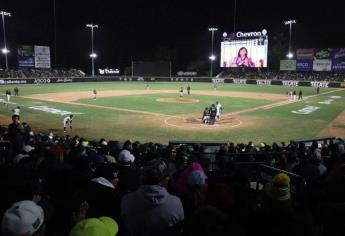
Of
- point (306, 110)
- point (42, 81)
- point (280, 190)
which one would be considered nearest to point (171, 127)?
point (306, 110)

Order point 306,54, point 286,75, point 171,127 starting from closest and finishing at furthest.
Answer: point 171,127 < point 306,54 < point 286,75

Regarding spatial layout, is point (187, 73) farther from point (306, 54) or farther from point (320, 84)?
point (320, 84)

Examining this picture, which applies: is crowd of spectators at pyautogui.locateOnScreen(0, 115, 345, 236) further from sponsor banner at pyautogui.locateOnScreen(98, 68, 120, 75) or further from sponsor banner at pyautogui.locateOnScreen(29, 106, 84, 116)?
sponsor banner at pyautogui.locateOnScreen(98, 68, 120, 75)

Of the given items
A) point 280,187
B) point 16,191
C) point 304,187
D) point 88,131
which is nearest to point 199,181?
point 280,187

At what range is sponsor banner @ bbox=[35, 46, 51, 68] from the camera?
79.4 metres

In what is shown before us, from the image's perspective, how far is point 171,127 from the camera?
25.8m

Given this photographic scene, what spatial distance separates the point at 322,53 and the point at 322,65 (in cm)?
238

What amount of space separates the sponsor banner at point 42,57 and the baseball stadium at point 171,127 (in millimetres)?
297

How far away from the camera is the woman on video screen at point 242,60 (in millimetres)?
76875

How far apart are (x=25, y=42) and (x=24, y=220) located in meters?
93.3

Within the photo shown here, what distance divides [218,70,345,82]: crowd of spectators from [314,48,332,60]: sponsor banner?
11.0ft

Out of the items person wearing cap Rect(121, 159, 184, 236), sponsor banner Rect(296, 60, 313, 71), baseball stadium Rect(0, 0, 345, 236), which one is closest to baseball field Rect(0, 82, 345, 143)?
baseball stadium Rect(0, 0, 345, 236)

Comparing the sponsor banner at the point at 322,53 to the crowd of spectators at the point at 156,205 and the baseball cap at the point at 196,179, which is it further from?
the baseball cap at the point at 196,179

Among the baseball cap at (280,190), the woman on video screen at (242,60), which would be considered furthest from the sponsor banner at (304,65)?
the baseball cap at (280,190)
